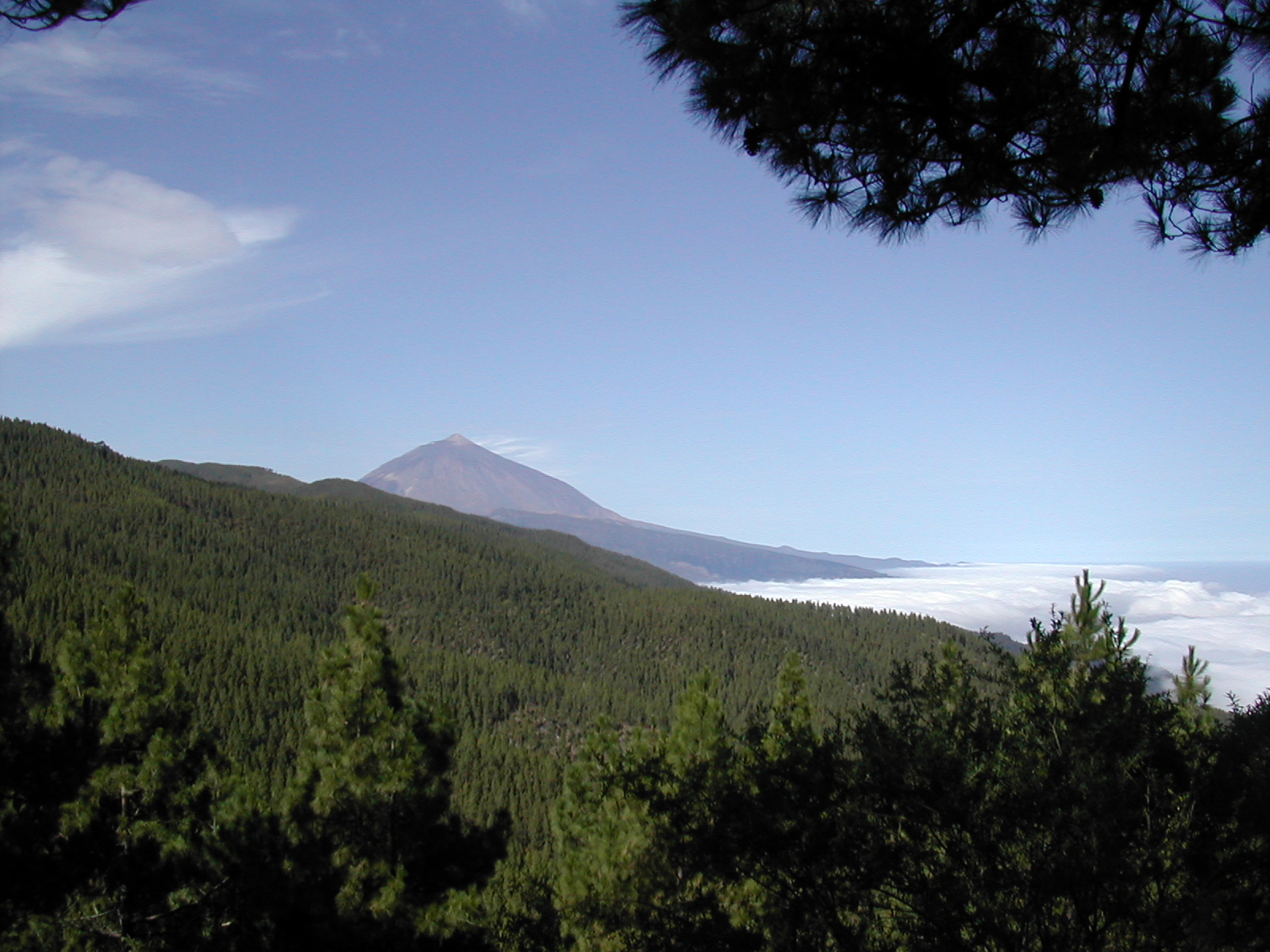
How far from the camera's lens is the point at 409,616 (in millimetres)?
157250

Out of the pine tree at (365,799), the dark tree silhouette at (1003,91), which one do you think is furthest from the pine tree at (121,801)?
the dark tree silhouette at (1003,91)

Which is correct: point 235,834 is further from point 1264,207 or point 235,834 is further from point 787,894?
point 1264,207

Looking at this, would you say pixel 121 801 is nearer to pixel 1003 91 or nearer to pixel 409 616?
pixel 1003 91

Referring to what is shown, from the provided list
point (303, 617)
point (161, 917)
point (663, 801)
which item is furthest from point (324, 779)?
point (303, 617)

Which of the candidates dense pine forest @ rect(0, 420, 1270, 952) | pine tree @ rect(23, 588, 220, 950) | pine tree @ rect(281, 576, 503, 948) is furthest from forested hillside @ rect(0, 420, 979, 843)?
pine tree @ rect(23, 588, 220, 950)

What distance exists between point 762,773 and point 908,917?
4.55 ft

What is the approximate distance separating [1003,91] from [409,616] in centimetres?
16096

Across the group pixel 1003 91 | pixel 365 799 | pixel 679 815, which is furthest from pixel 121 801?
pixel 1003 91

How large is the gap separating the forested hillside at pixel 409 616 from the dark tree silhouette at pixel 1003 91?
6604 centimetres

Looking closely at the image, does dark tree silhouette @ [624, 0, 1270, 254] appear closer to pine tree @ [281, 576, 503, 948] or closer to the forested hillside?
pine tree @ [281, 576, 503, 948]

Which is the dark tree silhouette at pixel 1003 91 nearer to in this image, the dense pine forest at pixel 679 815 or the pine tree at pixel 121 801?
the dense pine forest at pixel 679 815

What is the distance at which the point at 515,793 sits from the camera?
235ft

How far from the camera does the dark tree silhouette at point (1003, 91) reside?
4664 mm

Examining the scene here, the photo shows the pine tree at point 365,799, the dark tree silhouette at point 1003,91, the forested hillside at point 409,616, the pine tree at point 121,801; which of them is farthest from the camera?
the forested hillside at point 409,616
